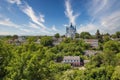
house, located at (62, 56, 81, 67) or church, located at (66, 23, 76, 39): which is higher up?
church, located at (66, 23, 76, 39)

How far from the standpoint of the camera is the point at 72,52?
5009 cm

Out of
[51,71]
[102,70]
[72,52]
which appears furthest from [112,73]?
[72,52]

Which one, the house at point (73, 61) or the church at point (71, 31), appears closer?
the house at point (73, 61)

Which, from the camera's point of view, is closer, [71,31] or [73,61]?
[73,61]

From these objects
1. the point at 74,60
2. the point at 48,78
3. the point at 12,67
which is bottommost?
the point at 74,60

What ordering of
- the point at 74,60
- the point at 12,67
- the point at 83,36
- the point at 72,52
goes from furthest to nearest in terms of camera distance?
the point at 83,36, the point at 72,52, the point at 74,60, the point at 12,67

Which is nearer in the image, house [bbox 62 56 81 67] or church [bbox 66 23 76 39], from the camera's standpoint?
house [bbox 62 56 81 67]

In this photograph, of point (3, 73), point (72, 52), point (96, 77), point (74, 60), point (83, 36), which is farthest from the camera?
point (83, 36)

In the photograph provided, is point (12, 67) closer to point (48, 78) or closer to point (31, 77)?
point (31, 77)

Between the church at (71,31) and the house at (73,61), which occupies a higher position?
the church at (71,31)

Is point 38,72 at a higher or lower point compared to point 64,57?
higher

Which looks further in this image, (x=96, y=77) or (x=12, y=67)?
(x=96, y=77)

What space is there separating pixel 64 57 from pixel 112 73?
2344 cm

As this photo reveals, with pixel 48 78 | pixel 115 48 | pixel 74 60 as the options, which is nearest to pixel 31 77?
pixel 48 78
